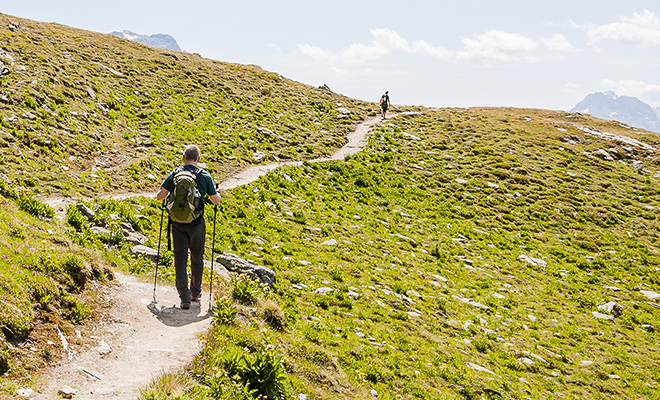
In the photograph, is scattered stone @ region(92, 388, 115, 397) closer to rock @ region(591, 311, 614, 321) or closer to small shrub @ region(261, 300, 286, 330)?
small shrub @ region(261, 300, 286, 330)

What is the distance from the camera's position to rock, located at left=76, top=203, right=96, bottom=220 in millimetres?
14233

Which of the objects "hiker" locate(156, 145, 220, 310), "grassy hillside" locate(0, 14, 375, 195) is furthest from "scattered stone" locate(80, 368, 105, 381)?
"grassy hillside" locate(0, 14, 375, 195)

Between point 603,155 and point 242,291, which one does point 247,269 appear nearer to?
point 242,291


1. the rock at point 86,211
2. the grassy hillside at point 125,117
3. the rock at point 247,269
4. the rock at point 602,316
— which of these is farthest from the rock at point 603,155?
the rock at point 86,211

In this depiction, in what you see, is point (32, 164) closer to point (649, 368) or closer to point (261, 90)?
point (649, 368)

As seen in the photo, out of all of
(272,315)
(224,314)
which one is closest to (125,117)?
(272,315)

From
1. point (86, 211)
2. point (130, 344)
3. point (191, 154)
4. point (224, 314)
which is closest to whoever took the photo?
point (130, 344)

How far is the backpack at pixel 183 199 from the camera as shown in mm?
8930

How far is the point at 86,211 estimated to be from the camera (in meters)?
14.4

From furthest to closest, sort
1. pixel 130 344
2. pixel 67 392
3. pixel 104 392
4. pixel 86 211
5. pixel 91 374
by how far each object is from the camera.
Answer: pixel 86 211 < pixel 130 344 < pixel 91 374 < pixel 104 392 < pixel 67 392

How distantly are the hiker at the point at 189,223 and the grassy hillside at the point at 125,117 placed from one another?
10.4m

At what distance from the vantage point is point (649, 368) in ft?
50.5

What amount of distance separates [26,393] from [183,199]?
4407 mm

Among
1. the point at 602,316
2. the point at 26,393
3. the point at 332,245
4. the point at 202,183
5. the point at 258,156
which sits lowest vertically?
the point at 602,316
